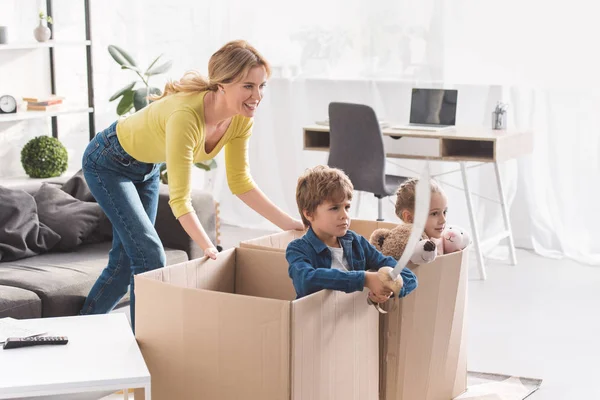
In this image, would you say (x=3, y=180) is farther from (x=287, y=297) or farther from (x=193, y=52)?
(x=287, y=297)

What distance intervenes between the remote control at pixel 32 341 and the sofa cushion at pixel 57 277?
1.00 metres

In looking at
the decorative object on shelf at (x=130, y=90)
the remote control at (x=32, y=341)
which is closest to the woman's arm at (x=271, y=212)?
the remote control at (x=32, y=341)

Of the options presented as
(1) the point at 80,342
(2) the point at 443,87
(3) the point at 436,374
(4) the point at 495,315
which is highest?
(2) the point at 443,87

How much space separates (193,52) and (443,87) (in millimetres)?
1755

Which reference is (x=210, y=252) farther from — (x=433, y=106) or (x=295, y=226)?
(x=433, y=106)

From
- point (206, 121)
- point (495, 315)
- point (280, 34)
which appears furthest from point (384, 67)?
point (206, 121)

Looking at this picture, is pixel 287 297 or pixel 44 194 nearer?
pixel 287 297

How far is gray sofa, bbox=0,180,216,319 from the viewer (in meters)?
3.17

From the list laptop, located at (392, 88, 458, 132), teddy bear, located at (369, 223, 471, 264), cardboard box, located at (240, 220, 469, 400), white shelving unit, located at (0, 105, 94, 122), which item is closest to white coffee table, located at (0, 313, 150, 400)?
cardboard box, located at (240, 220, 469, 400)

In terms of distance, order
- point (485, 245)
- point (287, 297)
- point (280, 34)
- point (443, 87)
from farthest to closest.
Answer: point (280, 34), point (443, 87), point (485, 245), point (287, 297)

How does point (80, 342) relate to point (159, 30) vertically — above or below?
below

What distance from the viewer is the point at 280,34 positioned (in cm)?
568

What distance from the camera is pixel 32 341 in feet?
7.34

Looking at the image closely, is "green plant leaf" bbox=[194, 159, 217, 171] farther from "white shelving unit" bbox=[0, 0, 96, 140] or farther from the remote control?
the remote control
